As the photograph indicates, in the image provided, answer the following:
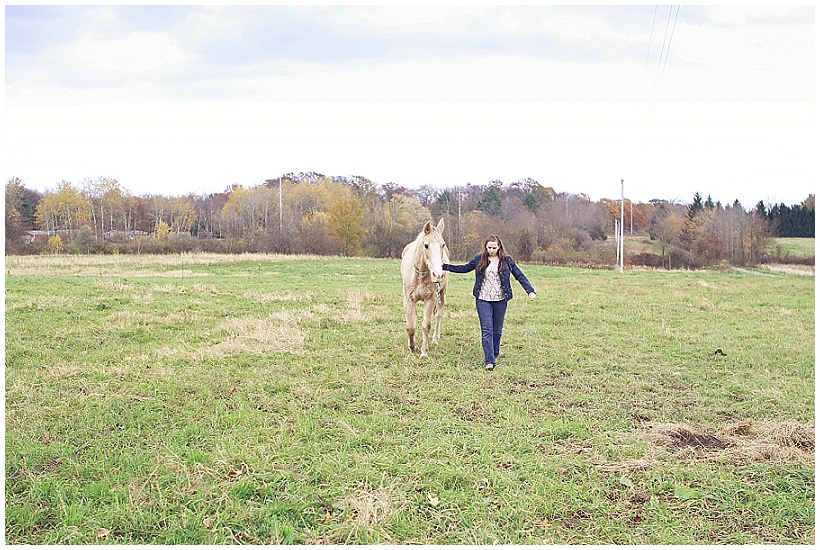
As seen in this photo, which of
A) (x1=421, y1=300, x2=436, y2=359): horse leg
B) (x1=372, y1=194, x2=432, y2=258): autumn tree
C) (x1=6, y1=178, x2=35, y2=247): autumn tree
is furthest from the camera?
(x1=372, y1=194, x2=432, y2=258): autumn tree

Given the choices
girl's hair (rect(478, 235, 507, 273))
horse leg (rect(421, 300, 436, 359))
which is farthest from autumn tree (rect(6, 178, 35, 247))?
girl's hair (rect(478, 235, 507, 273))

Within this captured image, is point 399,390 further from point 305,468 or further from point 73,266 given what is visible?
point 73,266

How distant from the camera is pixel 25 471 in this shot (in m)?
4.37

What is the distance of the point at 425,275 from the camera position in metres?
8.59

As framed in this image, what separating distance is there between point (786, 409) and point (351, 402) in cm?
448

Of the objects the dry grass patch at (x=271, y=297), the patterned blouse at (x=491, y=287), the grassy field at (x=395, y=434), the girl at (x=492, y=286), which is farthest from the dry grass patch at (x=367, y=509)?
the dry grass patch at (x=271, y=297)

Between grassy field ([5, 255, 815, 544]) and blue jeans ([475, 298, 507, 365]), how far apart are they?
263mm

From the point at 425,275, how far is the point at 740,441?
180 inches

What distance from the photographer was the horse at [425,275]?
7.82 m

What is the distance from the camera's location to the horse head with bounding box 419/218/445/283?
7742mm

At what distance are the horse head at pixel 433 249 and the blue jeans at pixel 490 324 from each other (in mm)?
789

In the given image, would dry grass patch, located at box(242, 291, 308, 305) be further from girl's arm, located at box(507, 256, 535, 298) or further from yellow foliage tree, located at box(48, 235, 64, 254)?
yellow foliage tree, located at box(48, 235, 64, 254)

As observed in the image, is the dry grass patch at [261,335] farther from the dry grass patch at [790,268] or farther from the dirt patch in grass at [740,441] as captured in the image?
the dry grass patch at [790,268]

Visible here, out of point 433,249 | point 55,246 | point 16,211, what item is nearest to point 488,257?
point 433,249
